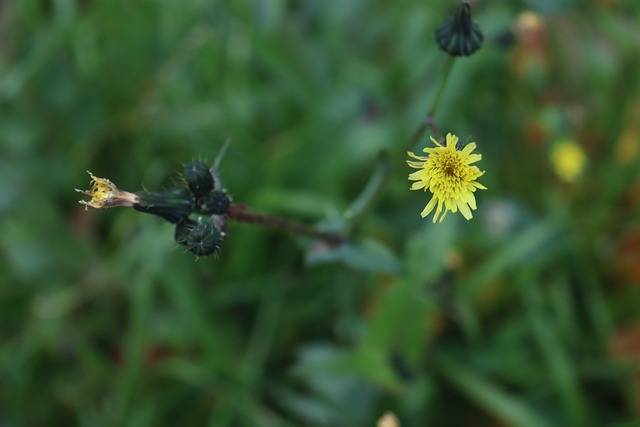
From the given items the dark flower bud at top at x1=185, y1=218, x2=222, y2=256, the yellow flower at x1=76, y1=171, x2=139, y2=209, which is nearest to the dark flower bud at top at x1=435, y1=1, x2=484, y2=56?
the dark flower bud at top at x1=185, y1=218, x2=222, y2=256

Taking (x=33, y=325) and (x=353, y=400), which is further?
(x=33, y=325)

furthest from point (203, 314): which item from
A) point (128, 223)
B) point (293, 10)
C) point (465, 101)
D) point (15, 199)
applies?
point (293, 10)

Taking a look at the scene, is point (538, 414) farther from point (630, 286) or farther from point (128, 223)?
point (128, 223)

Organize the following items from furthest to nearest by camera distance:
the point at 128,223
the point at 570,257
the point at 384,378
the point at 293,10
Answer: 1. the point at 293,10
2. the point at 128,223
3. the point at 570,257
4. the point at 384,378

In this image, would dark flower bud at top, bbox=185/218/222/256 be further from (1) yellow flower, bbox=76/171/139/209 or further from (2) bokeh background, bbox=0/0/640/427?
(2) bokeh background, bbox=0/0/640/427

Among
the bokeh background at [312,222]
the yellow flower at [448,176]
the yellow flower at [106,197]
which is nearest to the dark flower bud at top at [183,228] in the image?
the yellow flower at [106,197]

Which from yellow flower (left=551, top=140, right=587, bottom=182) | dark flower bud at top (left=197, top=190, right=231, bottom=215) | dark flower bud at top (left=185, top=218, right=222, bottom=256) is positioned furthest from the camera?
yellow flower (left=551, top=140, right=587, bottom=182)

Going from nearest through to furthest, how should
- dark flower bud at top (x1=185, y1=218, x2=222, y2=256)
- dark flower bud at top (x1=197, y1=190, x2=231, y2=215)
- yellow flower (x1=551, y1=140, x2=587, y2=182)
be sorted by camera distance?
dark flower bud at top (x1=185, y1=218, x2=222, y2=256), dark flower bud at top (x1=197, y1=190, x2=231, y2=215), yellow flower (x1=551, y1=140, x2=587, y2=182)
